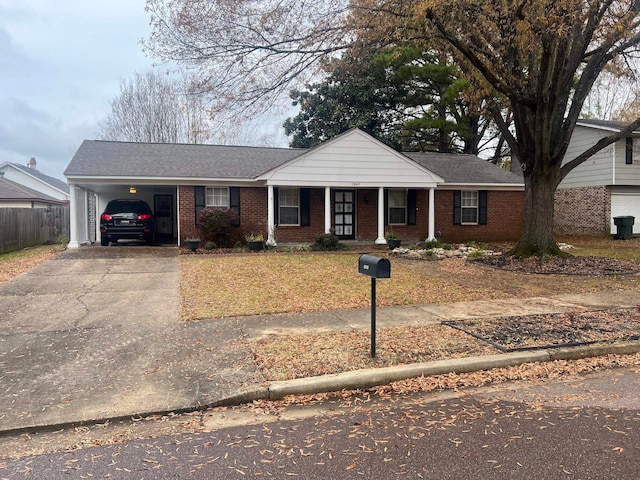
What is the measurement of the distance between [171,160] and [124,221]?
9.94 ft

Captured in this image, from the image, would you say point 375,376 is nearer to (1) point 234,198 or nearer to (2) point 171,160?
(1) point 234,198

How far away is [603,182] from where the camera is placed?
22.0 m

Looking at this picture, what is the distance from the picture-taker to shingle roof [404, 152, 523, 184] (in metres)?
19.4

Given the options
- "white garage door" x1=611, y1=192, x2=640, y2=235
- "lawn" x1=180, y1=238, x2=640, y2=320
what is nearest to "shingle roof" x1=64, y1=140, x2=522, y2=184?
"lawn" x1=180, y1=238, x2=640, y2=320

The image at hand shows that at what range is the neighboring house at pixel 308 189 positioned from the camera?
16.5m

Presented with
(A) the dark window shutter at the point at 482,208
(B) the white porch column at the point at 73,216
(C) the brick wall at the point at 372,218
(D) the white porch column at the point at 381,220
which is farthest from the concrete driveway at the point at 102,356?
(A) the dark window shutter at the point at 482,208

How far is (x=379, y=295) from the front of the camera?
8352 millimetres

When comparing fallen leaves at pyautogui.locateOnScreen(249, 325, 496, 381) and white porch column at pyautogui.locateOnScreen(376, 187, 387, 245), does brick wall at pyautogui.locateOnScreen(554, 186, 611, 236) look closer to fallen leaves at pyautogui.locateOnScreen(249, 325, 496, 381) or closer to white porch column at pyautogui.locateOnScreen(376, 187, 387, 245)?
white porch column at pyautogui.locateOnScreen(376, 187, 387, 245)

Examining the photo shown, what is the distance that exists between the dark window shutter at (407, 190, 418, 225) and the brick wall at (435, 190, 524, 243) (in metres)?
0.97

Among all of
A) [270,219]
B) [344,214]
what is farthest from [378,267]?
[344,214]

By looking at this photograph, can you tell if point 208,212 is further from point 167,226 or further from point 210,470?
point 210,470

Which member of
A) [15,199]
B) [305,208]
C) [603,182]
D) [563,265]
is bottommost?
[563,265]

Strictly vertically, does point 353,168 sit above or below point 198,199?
above

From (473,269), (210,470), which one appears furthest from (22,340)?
(473,269)
